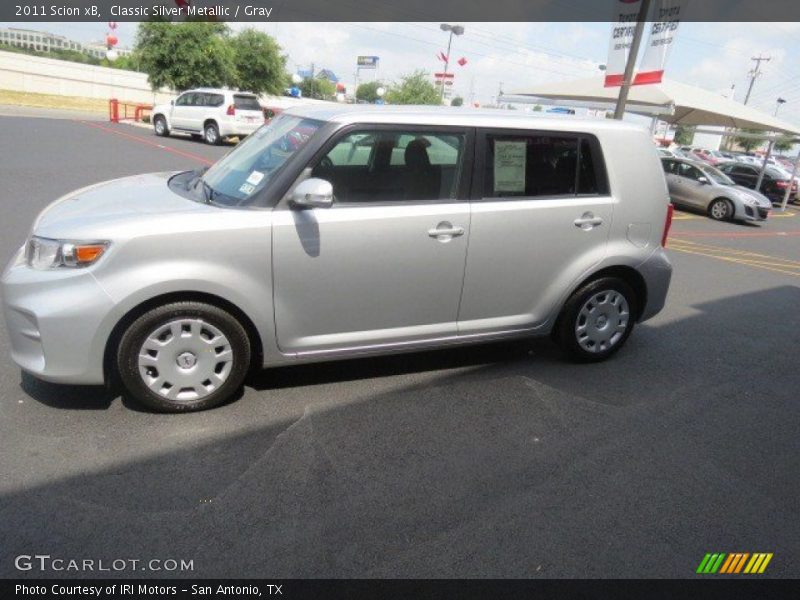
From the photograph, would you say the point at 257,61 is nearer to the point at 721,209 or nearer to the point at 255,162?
the point at 721,209

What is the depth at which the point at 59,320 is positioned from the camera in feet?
10.3

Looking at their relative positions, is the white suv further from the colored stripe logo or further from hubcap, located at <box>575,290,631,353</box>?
the colored stripe logo

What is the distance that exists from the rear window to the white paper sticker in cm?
1904

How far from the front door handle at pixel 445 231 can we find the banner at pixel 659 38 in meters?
9.33

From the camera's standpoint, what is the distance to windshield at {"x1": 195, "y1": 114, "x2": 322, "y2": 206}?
363 centimetres

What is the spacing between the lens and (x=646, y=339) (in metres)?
5.54

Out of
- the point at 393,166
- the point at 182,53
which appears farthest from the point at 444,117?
the point at 182,53

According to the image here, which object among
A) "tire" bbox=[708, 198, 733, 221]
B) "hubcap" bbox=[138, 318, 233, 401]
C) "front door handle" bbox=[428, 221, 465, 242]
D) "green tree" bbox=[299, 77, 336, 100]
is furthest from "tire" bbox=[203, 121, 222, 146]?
"green tree" bbox=[299, 77, 336, 100]

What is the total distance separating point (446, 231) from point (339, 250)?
71 centimetres

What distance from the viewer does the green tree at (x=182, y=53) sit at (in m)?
27.9

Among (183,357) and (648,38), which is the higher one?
(648,38)

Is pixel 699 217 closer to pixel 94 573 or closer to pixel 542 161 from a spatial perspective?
pixel 542 161

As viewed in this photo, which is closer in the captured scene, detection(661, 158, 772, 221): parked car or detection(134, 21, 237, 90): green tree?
detection(661, 158, 772, 221): parked car

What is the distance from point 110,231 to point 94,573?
1683mm
